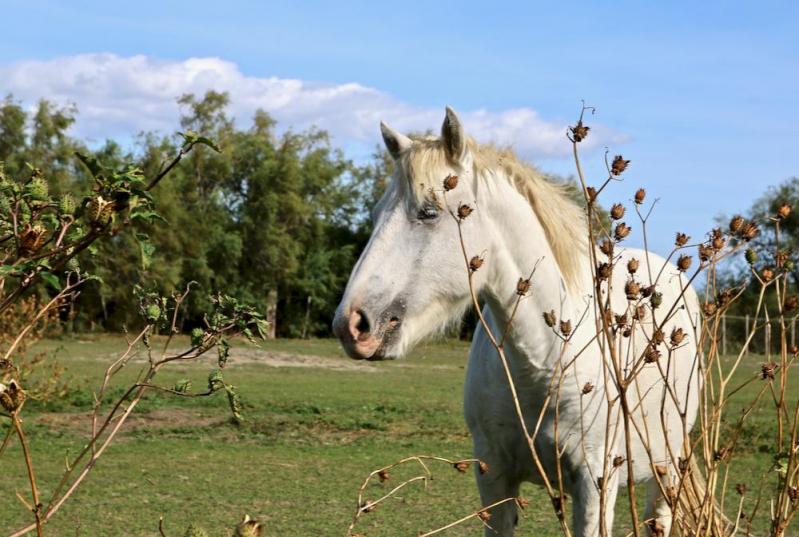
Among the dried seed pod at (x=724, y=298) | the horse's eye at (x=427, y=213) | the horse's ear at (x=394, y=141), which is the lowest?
the dried seed pod at (x=724, y=298)

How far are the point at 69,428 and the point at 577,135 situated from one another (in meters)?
9.08

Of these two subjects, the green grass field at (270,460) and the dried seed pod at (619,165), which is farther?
the green grass field at (270,460)

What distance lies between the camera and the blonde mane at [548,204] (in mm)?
3332

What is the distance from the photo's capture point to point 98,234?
3.83 feet

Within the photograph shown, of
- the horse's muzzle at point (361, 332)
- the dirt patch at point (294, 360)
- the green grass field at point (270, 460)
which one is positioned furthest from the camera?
the dirt patch at point (294, 360)

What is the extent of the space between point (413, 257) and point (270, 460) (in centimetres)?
578

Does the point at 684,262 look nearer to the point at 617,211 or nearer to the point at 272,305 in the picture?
the point at 617,211

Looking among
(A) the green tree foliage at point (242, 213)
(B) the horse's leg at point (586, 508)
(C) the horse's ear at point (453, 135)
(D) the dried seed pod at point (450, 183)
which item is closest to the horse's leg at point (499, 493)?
(B) the horse's leg at point (586, 508)

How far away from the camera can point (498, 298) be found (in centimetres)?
328

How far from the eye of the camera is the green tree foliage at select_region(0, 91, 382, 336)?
32.2m

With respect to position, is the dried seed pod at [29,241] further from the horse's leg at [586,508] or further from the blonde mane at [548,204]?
the horse's leg at [586,508]

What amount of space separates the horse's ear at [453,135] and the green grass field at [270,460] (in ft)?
3.99

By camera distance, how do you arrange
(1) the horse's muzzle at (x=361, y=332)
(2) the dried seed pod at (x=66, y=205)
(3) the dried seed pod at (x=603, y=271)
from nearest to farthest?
(2) the dried seed pod at (x=66, y=205) < (3) the dried seed pod at (x=603, y=271) < (1) the horse's muzzle at (x=361, y=332)

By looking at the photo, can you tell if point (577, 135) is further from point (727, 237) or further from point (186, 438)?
point (186, 438)
